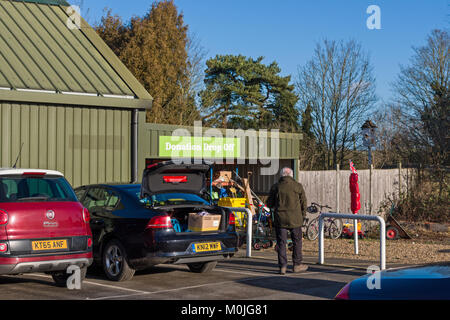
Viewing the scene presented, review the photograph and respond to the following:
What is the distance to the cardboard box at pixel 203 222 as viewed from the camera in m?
9.45

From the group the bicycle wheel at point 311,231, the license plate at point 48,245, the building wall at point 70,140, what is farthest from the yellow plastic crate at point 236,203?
the license plate at point 48,245

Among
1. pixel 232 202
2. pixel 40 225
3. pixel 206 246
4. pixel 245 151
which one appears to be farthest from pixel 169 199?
pixel 245 151

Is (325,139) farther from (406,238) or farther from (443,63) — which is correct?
(406,238)

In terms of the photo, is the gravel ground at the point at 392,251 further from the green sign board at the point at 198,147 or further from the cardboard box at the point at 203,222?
the cardboard box at the point at 203,222

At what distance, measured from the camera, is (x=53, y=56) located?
1617cm

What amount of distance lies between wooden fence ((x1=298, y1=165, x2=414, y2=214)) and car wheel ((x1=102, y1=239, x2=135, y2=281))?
11648 mm

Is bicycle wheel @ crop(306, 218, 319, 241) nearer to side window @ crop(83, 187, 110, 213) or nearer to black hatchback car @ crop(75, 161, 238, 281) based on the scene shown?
black hatchback car @ crop(75, 161, 238, 281)

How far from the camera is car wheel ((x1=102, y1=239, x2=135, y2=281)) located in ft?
30.3

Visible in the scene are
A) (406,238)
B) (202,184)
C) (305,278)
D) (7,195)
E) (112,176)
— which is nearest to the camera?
(7,195)

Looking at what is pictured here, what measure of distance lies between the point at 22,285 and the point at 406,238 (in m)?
12.6

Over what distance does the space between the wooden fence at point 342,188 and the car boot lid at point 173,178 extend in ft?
34.1

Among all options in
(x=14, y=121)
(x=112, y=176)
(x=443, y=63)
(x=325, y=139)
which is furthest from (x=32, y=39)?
(x=325, y=139)

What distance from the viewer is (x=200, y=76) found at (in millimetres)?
37344
